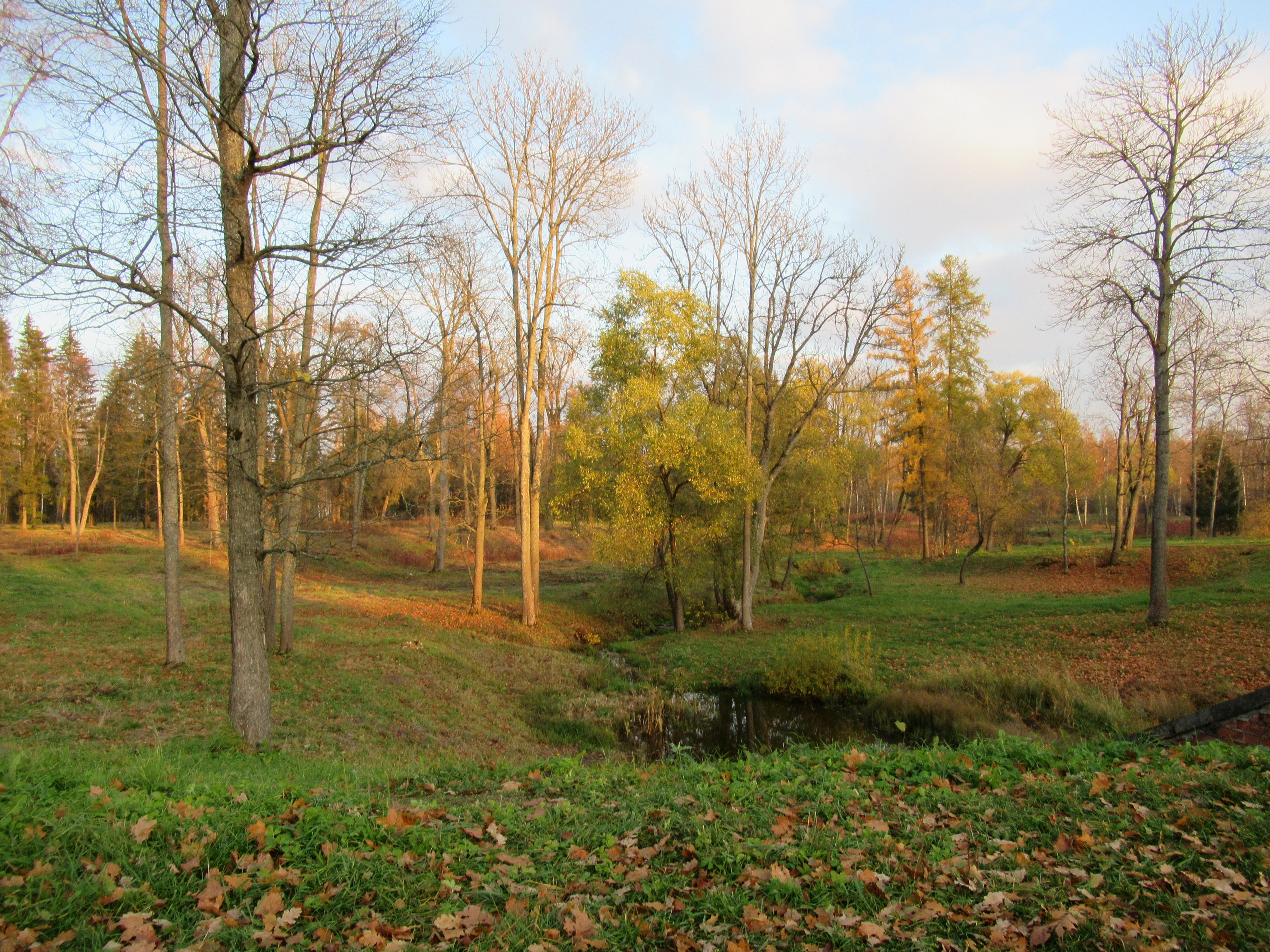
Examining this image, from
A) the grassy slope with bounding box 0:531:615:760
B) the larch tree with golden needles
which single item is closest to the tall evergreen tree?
the larch tree with golden needles

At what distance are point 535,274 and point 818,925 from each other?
19322mm

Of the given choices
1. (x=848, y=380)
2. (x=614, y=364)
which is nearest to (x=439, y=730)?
(x=614, y=364)

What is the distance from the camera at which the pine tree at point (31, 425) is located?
33.1 metres

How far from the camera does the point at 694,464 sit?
19109 millimetres

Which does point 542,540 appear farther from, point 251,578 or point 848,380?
point 251,578

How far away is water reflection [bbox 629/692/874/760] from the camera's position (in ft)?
38.8

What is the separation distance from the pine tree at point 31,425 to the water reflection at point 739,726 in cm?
3113

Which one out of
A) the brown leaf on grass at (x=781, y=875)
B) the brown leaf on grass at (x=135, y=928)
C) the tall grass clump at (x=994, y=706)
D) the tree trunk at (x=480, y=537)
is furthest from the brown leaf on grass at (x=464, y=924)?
the tree trunk at (x=480, y=537)

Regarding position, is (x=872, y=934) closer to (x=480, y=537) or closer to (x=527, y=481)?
(x=527, y=481)

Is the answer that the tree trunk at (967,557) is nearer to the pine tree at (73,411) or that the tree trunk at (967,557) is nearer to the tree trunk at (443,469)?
the tree trunk at (443,469)

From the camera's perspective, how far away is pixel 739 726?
13414mm

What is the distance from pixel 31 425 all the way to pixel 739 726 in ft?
141

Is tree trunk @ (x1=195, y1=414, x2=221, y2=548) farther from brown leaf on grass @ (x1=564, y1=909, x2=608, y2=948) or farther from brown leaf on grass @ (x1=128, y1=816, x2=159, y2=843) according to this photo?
brown leaf on grass @ (x1=564, y1=909, x2=608, y2=948)

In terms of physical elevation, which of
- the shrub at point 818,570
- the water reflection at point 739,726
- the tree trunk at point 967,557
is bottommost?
the water reflection at point 739,726
